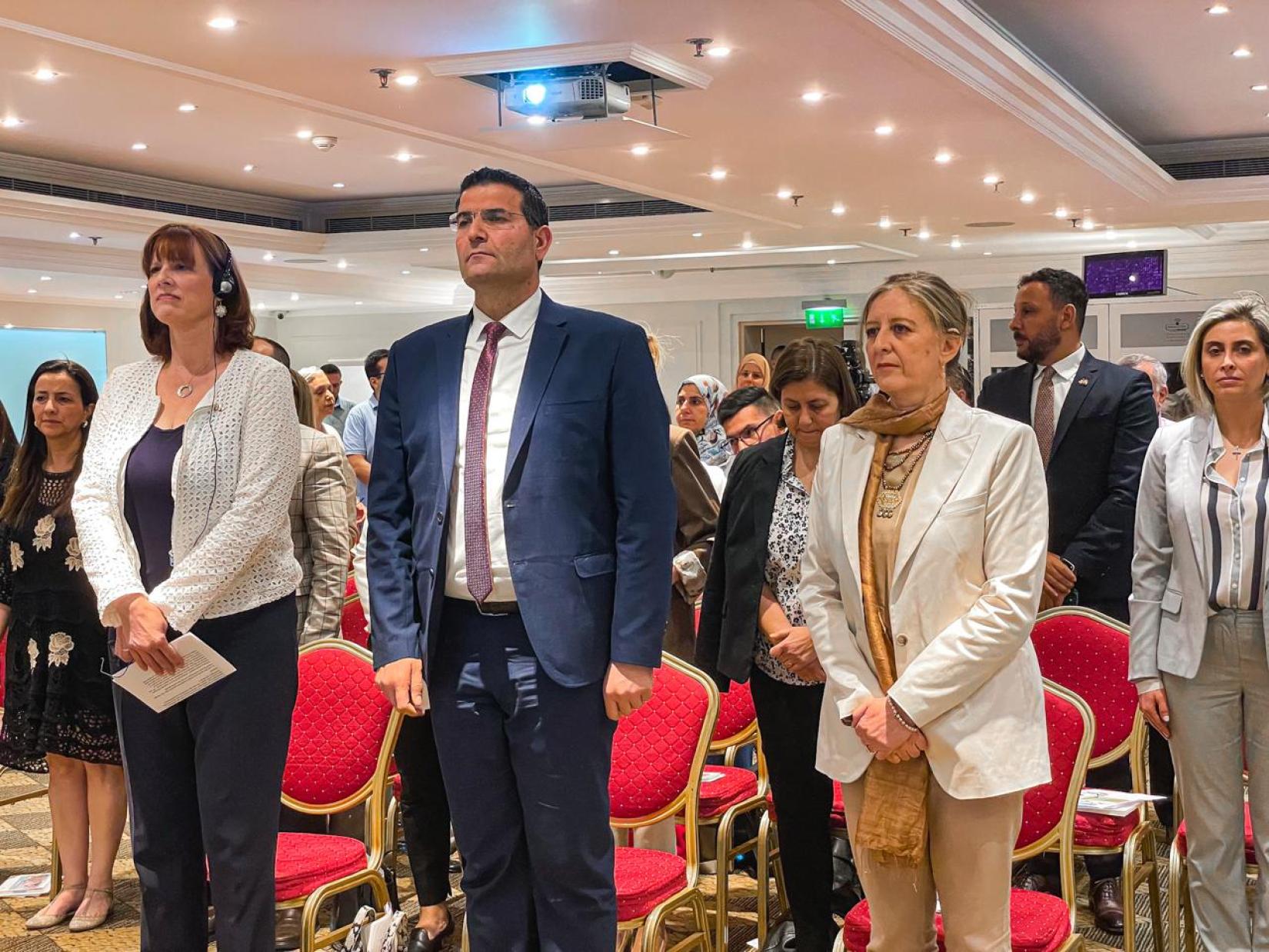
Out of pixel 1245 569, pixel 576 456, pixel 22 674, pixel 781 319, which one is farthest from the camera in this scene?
pixel 781 319

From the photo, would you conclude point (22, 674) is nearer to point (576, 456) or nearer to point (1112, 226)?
point (576, 456)

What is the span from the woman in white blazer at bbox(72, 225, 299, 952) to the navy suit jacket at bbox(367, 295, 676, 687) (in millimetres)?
401

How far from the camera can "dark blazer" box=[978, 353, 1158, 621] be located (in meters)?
4.25

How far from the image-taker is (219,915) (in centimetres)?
284

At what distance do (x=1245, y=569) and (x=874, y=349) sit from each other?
1100 mm

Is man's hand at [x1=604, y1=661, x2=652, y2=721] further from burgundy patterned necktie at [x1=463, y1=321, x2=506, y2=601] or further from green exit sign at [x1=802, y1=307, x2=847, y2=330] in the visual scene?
green exit sign at [x1=802, y1=307, x2=847, y2=330]

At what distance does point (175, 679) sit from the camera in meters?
2.72

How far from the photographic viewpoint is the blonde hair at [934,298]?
2645 millimetres

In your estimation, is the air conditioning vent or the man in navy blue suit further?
the air conditioning vent

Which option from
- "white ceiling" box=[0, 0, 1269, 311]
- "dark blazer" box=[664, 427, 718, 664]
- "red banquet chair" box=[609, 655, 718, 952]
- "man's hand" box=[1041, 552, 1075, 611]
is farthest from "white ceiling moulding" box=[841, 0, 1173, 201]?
"red banquet chair" box=[609, 655, 718, 952]

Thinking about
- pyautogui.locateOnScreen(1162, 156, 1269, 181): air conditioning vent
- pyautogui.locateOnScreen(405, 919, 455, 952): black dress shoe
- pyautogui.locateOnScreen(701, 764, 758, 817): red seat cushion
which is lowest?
pyautogui.locateOnScreen(405, 919, 455, 952): black dress shoe

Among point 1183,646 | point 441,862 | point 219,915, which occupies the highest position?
point 1183,646

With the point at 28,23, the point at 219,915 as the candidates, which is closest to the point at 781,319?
the point at 28,23

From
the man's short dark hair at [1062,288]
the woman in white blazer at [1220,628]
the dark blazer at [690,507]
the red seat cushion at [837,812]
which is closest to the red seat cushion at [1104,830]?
the woman in white blazer at [1220,628]
